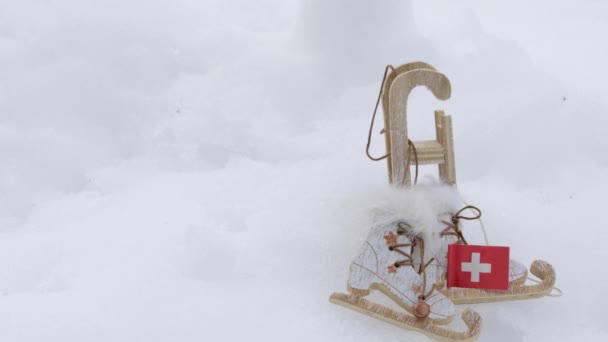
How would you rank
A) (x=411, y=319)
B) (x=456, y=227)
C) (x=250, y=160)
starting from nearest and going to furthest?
(x=411, y=319)
(x=456, y=227)
(x=250, y=160)

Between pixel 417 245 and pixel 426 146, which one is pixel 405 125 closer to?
pixel 426 146

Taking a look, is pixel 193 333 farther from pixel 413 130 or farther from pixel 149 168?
pixel 413 130

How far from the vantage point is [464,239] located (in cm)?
131

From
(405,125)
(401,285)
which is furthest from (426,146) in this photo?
(401,285)

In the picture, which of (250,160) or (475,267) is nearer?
(475,267)

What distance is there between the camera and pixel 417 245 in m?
1.25

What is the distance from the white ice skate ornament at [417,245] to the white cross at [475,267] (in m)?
0.04

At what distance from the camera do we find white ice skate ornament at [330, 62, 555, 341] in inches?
46.4

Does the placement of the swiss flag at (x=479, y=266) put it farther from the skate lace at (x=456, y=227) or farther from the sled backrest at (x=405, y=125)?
the sled backrest at (x=405, y=125)

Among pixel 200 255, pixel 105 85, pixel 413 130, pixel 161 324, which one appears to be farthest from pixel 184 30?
pixel 161 324

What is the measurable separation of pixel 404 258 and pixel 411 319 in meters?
0.12

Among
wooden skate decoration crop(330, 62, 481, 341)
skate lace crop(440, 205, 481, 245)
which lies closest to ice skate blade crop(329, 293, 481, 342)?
wooden skate decoration crop(330, 62, 481, 341)

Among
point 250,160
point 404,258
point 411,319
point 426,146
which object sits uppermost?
point 250,160

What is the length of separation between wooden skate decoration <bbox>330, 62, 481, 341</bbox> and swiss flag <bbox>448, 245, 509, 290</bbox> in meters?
0.05
